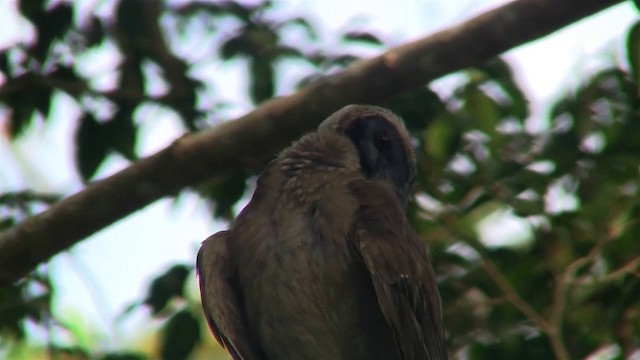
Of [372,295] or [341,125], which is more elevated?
[341,125]

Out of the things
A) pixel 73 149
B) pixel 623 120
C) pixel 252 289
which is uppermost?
pixel 73 149

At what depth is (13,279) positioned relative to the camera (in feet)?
17.0

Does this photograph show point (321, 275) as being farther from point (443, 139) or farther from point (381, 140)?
point (443, 139)

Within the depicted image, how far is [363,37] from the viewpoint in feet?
18.1

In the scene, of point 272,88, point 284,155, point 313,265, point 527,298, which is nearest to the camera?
point 313,265

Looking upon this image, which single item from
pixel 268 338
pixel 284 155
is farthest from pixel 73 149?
pixel 268 338

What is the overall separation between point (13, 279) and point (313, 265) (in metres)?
1.53

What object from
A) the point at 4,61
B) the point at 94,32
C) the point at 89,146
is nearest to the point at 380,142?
the point at 89,146

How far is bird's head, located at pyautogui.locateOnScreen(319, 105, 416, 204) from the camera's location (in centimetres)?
477

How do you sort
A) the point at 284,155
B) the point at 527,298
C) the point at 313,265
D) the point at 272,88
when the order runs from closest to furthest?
1. the point at 313,265
2. the point at 284,155
3. the point at 527,298
4. the point at 272,88

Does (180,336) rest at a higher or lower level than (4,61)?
lower

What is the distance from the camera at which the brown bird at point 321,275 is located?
14.0 ft

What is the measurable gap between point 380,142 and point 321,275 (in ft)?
2.48

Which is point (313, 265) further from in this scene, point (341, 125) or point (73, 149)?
point (73, 149)
